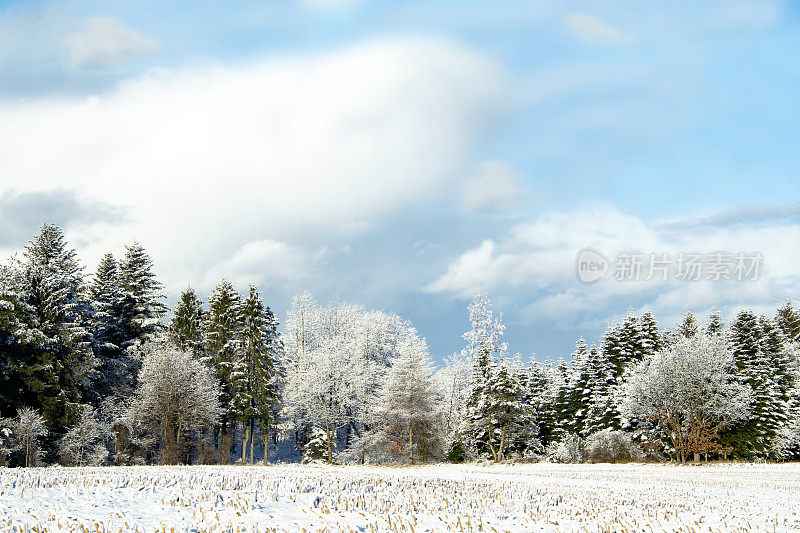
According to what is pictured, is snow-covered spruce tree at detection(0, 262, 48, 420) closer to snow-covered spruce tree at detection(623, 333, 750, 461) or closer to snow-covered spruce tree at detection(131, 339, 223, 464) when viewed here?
snow-covered spruce tree at detection(131, 339, 223, 464)

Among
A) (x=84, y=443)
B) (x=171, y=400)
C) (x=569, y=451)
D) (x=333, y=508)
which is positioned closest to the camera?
(x=333, y=508)

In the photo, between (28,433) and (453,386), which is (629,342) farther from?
(28,433)

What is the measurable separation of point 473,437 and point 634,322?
22.2 m

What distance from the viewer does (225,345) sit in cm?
5500

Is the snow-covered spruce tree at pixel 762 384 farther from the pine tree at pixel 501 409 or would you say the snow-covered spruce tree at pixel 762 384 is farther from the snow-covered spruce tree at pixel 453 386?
the snow-covered spruce tree at pixel 453 386

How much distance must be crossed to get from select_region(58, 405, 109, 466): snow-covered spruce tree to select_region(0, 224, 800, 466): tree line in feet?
0.42

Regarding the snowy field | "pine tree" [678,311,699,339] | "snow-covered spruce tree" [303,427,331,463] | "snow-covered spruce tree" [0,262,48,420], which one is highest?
"pine tree" [678,311,699,339]

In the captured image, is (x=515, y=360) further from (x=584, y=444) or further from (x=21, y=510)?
(x=21, y=510)

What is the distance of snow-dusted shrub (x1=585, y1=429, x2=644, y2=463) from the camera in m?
52.2

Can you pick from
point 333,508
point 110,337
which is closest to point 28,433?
point 110,337

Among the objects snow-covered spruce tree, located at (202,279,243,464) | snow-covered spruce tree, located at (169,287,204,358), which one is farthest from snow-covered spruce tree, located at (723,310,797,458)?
snow-covered spruce tree, located at (169,287,204,358)

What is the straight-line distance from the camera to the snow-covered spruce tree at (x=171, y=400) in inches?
1791

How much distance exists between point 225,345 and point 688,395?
41.9 m

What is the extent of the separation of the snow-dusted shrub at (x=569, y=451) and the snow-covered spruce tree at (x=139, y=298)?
38.7 meters
